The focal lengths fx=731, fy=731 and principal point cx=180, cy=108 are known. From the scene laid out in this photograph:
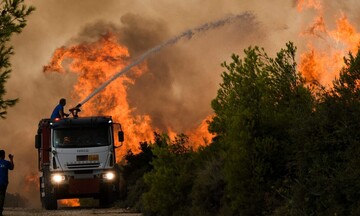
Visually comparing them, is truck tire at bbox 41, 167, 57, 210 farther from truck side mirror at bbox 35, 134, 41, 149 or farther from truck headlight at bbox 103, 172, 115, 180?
truck headlight at bbox 103, 172, 115, 180

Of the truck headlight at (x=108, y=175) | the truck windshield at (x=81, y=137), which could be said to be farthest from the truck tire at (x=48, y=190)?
the truck headlight at (x=108, y=175)

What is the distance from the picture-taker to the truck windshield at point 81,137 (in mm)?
27234

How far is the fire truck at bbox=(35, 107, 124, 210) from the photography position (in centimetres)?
2725

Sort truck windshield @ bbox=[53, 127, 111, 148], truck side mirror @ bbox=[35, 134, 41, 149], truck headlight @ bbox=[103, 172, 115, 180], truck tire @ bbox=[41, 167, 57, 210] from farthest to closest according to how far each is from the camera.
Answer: truck headlight @ bbox=[103, 172, 115, 180]
truck tire @ bbox=[41, 167, 57, 210]
truck windshield @ bbox=[53, 127, 111, 148]
truck side mirror @ bbox=[35, 134, 41, 149]

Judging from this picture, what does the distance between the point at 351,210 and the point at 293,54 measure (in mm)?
6795

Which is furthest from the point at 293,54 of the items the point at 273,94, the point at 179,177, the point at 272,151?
the point at 179,177

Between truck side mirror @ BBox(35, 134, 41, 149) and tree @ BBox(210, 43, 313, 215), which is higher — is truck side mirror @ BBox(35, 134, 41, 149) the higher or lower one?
the higher one

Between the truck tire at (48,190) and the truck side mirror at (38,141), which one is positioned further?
the truck tire at (48,190)

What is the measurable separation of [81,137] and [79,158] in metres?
0.87

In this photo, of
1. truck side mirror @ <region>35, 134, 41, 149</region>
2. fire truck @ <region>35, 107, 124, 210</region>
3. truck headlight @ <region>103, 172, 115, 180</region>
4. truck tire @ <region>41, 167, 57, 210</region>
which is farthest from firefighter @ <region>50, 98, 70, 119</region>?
truck headlight @ <region>103, 172, 115, 180</region>

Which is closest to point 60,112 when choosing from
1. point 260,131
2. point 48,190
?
point 48,190

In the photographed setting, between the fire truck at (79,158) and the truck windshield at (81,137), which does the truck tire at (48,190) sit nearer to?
the fire truck at (79,158)

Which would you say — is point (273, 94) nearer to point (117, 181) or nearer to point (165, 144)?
point (165, 144)

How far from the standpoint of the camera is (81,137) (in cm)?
2739
